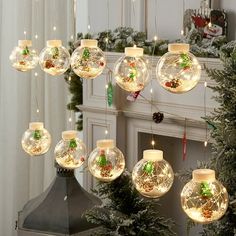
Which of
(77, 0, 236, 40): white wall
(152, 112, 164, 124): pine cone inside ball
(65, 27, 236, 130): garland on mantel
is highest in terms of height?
(77, 0, 236, 40): white wall

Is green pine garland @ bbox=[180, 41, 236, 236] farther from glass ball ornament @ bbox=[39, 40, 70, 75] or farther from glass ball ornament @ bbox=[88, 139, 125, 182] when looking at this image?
glass ball ornament @ bbox=[39, 40, 70, 75]

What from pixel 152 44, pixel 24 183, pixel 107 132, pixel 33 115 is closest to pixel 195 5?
pixel 152 44

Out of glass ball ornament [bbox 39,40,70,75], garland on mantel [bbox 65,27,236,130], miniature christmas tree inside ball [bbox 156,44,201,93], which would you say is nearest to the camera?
miniature christmas tree inside ball [bbox 156,44,201,93]

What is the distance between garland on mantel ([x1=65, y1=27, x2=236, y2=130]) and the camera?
A: 10.9ft

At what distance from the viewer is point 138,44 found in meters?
3.69

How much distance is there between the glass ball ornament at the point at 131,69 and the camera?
2645mm

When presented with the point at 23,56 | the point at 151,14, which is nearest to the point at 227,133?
the point at 23,56

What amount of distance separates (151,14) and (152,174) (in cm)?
162

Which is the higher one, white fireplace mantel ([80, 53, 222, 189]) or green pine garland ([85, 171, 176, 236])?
white fireplace mantel ([80, 53, 222, 189])

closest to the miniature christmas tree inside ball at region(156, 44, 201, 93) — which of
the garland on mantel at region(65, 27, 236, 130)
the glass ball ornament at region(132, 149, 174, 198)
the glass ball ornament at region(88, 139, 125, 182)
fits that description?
the glass ball ornament at region(132, 149, 174, 198)

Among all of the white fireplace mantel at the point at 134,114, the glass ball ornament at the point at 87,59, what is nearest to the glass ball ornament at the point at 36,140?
the glass ball ornament at the point at 87,59

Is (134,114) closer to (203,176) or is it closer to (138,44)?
(138,44)

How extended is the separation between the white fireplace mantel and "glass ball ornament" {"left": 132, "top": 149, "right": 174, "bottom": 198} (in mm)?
929

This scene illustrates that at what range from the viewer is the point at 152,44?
3.65 metres
